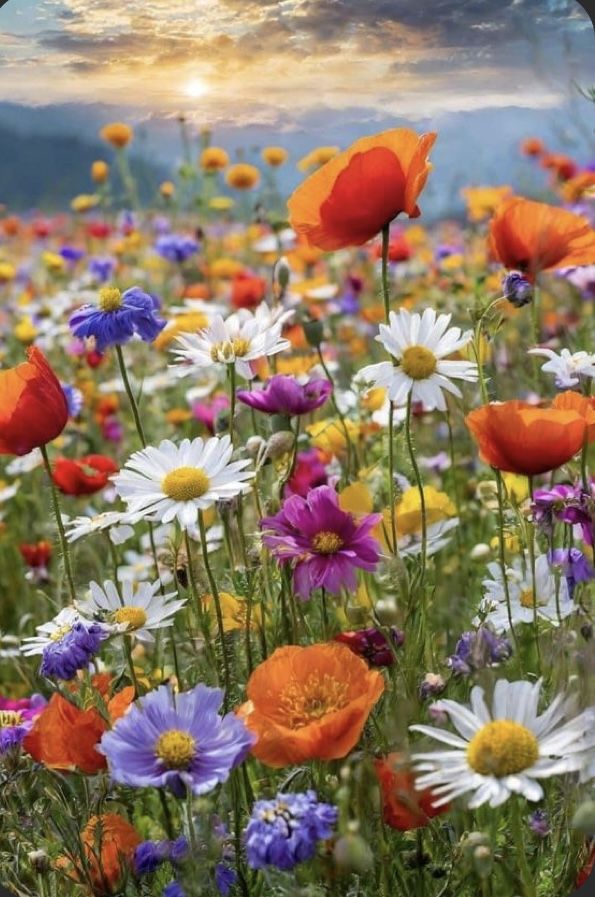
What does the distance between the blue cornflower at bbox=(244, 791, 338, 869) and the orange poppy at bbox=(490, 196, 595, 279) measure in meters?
0.39

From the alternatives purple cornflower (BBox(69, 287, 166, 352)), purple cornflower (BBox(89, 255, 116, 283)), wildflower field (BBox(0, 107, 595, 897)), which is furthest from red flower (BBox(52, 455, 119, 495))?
purple cornflower (BBox(89, 255, 116, 283))

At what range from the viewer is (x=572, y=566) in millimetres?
759

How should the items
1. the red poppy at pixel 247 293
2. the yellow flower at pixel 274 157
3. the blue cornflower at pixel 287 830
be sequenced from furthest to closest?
1. the red poppy at pixel 247 293
2. the yellow flower at pixel 274 157
3. the blue cornflower at pixel 287 830

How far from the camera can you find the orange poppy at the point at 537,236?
82 centimetres

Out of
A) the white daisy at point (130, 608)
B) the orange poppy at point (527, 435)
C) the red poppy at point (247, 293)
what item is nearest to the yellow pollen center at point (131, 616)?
the white daisy at point (130, 608)

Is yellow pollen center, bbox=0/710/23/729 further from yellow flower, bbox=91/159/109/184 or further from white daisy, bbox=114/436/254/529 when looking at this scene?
yellow flower, bbox=91/159/109/184

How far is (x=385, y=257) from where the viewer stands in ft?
2.45

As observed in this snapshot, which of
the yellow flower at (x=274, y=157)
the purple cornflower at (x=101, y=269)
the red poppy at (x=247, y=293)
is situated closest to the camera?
the yellow flower at (x=274, y=157)

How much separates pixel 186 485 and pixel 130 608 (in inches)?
3.5

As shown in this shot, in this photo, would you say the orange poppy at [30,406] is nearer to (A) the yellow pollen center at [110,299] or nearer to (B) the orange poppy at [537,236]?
(A) the yellow pollen center at [110,299]

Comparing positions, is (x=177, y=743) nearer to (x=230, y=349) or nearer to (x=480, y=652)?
(x=480, y=652)

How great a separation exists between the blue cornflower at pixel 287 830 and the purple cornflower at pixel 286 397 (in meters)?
0.31

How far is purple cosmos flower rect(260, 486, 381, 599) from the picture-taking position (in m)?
0.70

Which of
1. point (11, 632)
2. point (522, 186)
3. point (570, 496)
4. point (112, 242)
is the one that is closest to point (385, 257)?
point (570, 496)
